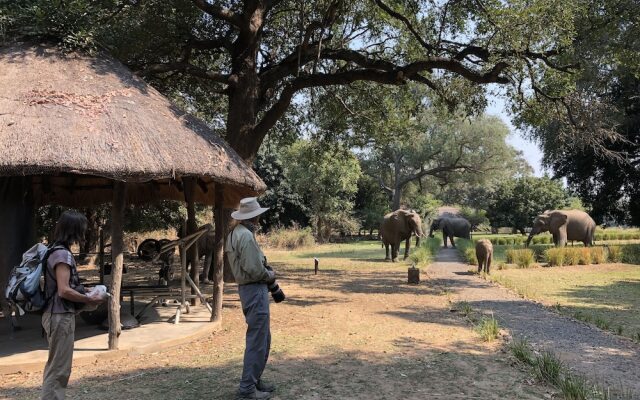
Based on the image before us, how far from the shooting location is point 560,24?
33.7 ft

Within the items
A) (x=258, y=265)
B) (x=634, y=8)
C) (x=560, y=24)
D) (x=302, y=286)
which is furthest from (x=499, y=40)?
(x=258, y=265)

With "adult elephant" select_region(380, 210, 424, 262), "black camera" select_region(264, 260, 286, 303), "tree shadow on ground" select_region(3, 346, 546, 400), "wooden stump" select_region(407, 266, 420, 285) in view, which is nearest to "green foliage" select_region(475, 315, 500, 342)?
"tree shadow on ground" select_region(3, 346, 546, 400)

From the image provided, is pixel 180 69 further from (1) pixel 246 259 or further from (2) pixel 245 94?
(1) pixel 246 259

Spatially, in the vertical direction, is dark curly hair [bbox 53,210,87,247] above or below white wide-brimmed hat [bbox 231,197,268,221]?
below

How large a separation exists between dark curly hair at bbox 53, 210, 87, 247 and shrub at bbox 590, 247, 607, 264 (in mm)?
19672

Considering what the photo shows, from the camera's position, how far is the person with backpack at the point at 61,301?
396cm

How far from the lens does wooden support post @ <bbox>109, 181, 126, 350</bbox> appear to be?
685 centimetres

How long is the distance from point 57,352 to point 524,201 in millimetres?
43658

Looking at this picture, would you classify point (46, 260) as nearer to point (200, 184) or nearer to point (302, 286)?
point (200, 184)

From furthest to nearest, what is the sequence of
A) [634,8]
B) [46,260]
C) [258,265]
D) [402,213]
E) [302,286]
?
1. [402,213]
2. [302,286]
3. [634,8]
4. [258,265]
5. [46,260]

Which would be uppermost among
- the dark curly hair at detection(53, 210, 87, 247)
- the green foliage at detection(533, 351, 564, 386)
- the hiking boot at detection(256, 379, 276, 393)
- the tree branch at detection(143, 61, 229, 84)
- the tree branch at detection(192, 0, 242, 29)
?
A: the tree branch at detection(192, 0, 242, 29)

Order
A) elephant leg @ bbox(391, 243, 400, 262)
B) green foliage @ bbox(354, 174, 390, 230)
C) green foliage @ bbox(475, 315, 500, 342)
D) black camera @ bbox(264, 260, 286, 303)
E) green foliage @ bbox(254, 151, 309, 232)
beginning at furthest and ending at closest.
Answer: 1. green foliage @ bbox(354, 174, 390, 230)
2. green foliage @ bbox(254, 151, 309, 232)
3. elephant leg @ bbox(391, 243, 400, 262)
4. green foliage @ bbox(475, 315, 500, 342)
5. black camera @ bbox(264, 260, 286, 303)

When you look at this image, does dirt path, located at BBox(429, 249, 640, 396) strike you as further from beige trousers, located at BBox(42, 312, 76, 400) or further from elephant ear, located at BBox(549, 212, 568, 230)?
elephant ear, located at BBox(549, 212, 568, 230)

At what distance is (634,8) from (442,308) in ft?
27.3
